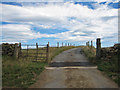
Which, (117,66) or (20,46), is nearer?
(117,66)

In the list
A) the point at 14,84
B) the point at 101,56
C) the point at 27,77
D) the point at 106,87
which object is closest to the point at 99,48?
the point at 101,56

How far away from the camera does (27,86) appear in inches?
205

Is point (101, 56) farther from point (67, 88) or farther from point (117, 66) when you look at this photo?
point (67, 88)

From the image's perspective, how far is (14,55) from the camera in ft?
36.1

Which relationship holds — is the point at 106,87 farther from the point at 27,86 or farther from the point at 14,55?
the point at 14,55

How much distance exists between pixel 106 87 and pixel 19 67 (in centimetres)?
609

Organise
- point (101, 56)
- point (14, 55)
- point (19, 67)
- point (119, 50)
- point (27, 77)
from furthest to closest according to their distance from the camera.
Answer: point (14, 55) → point (101, 56) → point (119, 50) → point (19, 67) → point (27, 77)

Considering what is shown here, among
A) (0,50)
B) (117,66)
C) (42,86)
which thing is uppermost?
(0,50)

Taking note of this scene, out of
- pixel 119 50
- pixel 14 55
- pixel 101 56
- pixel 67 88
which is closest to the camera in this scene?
pixel 67 88

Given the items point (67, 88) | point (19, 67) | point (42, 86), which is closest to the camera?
point (67, 88)

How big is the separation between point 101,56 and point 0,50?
34.8 ft

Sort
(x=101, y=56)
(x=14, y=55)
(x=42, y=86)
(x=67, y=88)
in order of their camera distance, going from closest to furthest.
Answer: (x=67, y=88) → (x=42, y=86) → (x=101, y=56) → (x=14, y=55)

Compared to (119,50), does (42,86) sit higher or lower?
lower

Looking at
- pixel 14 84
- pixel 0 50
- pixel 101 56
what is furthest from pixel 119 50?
pixel 0 50
